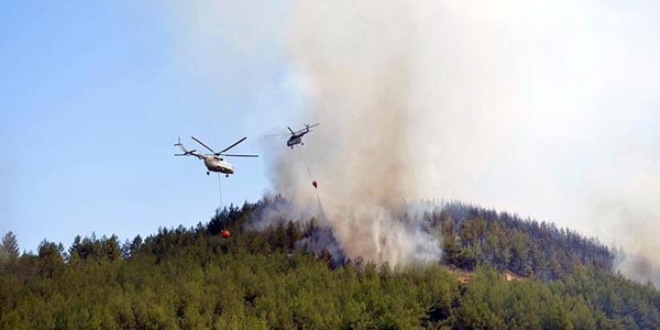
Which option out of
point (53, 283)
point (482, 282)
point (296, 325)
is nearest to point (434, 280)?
point (482, 282)

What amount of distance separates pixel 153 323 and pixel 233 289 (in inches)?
904

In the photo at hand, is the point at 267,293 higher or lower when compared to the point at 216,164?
lower

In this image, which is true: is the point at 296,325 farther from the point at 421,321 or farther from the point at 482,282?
the point at 482,282

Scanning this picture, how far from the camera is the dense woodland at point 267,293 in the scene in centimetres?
13125

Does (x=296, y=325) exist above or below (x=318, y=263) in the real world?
below

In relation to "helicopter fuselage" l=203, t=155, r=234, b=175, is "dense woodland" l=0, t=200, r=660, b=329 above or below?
below

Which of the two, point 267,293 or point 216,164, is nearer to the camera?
point 216,164

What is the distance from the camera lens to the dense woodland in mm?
131250

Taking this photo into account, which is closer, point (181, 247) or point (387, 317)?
point (387, 317)

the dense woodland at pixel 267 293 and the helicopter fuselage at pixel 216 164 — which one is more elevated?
the helicopter fuselage at pixel 216 164

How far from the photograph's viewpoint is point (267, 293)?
150m

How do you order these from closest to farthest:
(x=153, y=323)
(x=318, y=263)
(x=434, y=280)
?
(x=153, y=323) < (x=434, y=280) < (x=318, y=263)

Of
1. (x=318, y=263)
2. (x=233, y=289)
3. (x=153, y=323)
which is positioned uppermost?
(x=318, y=263)

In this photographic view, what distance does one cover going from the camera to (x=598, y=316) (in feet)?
542
